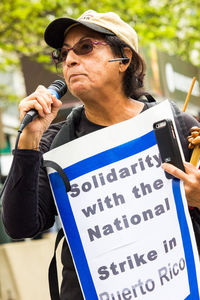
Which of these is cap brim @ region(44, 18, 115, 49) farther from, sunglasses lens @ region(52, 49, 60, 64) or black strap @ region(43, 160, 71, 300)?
black strap @ region(43, 160, 71, 300)

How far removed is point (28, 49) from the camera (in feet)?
46.4

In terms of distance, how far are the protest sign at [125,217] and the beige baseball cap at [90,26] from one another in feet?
1.60

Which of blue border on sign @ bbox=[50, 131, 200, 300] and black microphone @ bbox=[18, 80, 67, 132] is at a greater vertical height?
black microphone @ bbox=[18, 80, 67, 132]

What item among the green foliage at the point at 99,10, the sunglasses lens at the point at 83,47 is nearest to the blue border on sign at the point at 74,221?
the sunglasses lens at the point at 83,47

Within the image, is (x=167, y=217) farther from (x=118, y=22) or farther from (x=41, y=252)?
(x=41, y=252)

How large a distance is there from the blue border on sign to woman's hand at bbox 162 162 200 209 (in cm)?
4

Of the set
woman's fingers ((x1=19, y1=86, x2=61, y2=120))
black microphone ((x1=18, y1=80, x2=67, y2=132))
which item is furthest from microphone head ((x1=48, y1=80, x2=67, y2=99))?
woman's fingers ((x1=19, y1=86, x2=61, y2=120))

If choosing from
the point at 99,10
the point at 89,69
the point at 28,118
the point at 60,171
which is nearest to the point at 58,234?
the point at 60,171

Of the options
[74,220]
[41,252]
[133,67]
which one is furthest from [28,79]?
[74,220]

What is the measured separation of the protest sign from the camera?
210cm

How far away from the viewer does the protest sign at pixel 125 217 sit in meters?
2.10

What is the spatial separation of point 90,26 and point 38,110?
484 millimetres

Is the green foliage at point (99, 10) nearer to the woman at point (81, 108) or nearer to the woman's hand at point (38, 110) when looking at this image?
the woman at point (81, 108)

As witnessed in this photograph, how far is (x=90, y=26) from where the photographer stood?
238 cm
